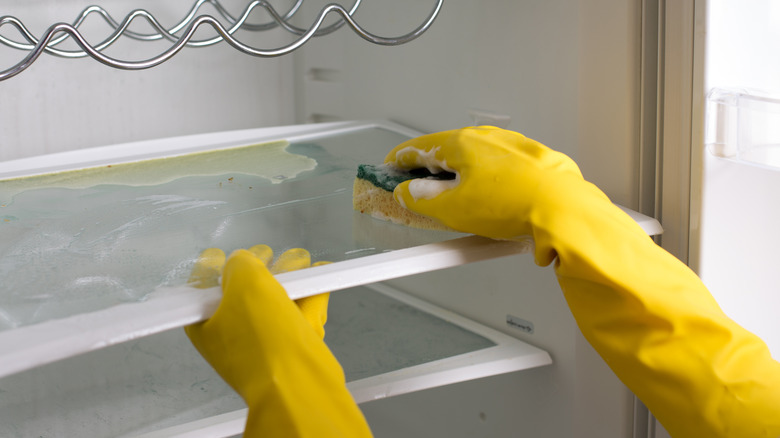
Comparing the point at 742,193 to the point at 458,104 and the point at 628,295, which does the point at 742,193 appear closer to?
the point at 628,295

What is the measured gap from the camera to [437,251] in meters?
0.71

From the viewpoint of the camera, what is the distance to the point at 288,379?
55 cm

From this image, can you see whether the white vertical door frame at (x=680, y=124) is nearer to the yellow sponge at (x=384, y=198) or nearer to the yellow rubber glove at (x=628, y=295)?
the yellow rubber glove at (x=628, y=295)

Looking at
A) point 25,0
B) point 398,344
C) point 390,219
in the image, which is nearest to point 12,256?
point 390,219

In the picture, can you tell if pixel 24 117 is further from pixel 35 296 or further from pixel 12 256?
pixel 35 296

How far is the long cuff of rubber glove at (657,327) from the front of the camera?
2.04 feet

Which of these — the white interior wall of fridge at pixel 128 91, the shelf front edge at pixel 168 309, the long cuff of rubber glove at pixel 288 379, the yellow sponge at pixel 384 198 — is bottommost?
the long cuff of rubber glove at pixel 288 379

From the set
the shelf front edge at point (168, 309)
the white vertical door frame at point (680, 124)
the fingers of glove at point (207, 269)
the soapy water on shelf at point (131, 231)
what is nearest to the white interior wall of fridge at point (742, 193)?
the white vertical door frame at point (680, 124)

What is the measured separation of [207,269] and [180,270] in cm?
3

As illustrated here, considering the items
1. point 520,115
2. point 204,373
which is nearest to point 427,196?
point 520,115

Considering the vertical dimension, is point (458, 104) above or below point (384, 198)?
above

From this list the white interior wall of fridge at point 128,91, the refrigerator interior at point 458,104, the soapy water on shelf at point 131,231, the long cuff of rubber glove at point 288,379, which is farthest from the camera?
the white interior wall of fridge at point 128,91

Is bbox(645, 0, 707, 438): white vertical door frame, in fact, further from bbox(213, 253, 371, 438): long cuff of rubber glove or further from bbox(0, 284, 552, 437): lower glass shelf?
bbox(213, 253, 371, 438): long cuff of rubber glove

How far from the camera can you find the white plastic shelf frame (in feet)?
2.05
